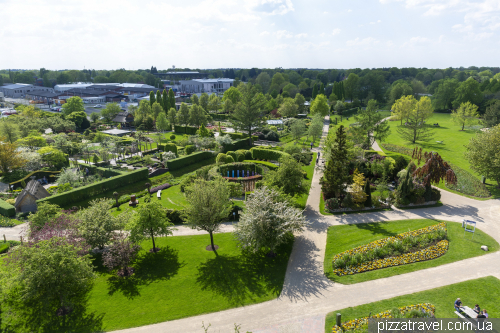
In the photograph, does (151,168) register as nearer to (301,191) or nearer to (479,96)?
(301,191)

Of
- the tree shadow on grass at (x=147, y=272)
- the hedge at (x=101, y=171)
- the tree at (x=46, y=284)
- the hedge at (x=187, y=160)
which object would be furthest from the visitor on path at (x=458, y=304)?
the hedge at (x=101, y=171)

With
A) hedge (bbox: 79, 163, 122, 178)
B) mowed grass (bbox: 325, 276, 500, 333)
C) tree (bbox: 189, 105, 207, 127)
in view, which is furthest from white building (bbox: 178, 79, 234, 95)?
mowed grass (bbox: 325, 276, 500, 333)

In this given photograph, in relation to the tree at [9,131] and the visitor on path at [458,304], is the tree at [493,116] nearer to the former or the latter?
the visitor on path at [458,304]

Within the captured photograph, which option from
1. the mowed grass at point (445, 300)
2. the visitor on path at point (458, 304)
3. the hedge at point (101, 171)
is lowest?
the mowed grass at point (445, 300)

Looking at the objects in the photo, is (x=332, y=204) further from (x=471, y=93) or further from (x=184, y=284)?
(x=471, y=93)

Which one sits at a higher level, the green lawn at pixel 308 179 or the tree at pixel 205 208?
the tree at pixel 205 208

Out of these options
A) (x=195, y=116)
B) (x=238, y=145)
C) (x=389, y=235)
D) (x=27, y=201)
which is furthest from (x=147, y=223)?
(x=195, y=116)

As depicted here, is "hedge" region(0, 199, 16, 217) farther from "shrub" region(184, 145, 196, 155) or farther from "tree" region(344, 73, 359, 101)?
"tree" region(344, 73, 359, 101)
